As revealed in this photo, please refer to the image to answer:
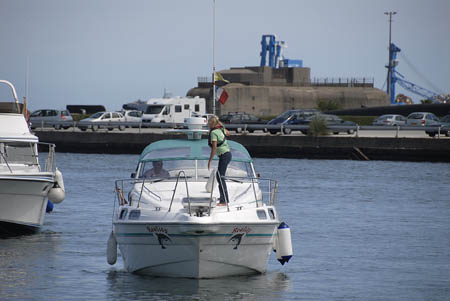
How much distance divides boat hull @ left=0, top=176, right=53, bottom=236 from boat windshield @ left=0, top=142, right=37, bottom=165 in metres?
1.35

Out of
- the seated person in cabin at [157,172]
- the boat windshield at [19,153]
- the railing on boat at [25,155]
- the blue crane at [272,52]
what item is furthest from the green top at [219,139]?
the blue crane at [272,52]

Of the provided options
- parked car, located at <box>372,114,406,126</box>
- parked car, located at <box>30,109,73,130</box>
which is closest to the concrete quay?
parked car, located at <box>30,109,73,130</box>

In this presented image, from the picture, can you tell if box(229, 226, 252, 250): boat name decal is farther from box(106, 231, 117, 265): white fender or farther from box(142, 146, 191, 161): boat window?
box(142, 146, 191, 161): boat window

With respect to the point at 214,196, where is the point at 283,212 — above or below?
below

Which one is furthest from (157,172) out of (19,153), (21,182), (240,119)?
(240,119)

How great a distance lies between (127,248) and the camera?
14.1m

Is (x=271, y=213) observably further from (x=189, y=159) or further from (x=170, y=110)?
(x=170, y=110)

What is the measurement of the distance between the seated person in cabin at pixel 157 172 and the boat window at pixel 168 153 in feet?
0.37

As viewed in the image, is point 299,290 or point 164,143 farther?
point 164,143

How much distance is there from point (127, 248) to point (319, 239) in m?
7.00

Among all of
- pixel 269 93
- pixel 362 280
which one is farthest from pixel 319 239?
pixel 269 93

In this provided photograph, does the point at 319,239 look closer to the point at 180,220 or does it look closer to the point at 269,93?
the point at 180,220

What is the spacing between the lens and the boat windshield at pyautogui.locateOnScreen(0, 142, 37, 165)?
797 inches

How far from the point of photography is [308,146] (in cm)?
4794
